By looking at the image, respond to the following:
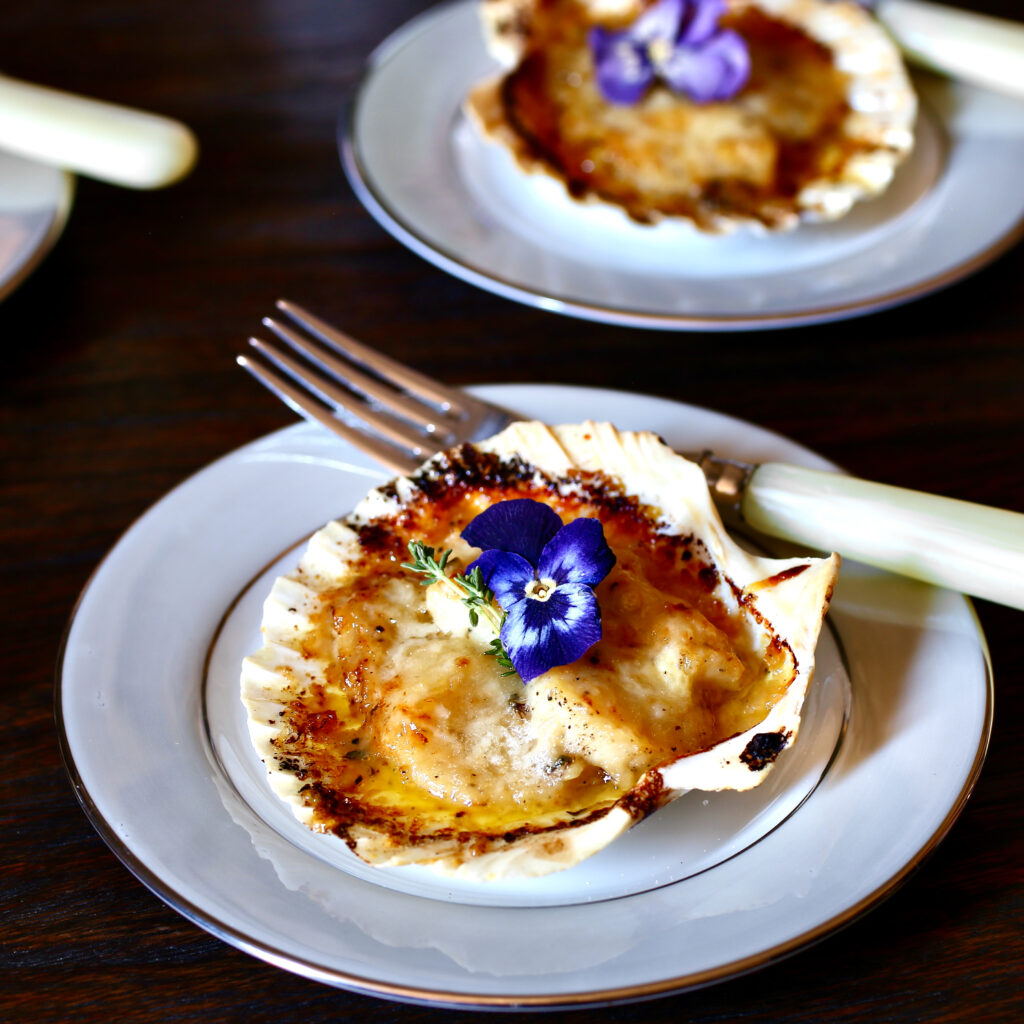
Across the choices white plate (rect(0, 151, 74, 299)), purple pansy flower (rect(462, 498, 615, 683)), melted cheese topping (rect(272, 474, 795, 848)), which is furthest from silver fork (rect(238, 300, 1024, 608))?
white plate (rect(0, 151, 74, 299))

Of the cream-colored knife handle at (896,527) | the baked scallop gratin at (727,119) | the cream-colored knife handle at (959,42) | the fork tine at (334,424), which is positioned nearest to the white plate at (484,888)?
the cream-colored knife handle at (896,527)

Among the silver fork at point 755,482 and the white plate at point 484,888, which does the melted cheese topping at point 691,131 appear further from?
the white plate at point 484,888

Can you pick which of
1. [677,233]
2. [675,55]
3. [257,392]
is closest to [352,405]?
[257,392]

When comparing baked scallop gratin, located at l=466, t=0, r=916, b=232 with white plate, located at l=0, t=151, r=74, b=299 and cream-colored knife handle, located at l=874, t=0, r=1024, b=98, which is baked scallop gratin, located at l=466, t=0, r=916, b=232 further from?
white plate, located at l=0, t=151, r=74, b=299

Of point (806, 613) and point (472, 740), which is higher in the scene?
point (806, 613)

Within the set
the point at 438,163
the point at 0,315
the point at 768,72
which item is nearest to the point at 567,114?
the point at 438,163

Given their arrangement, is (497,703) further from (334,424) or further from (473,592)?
(334,424)

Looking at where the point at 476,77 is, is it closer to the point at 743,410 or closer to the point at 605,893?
Result: the point at 743,410
